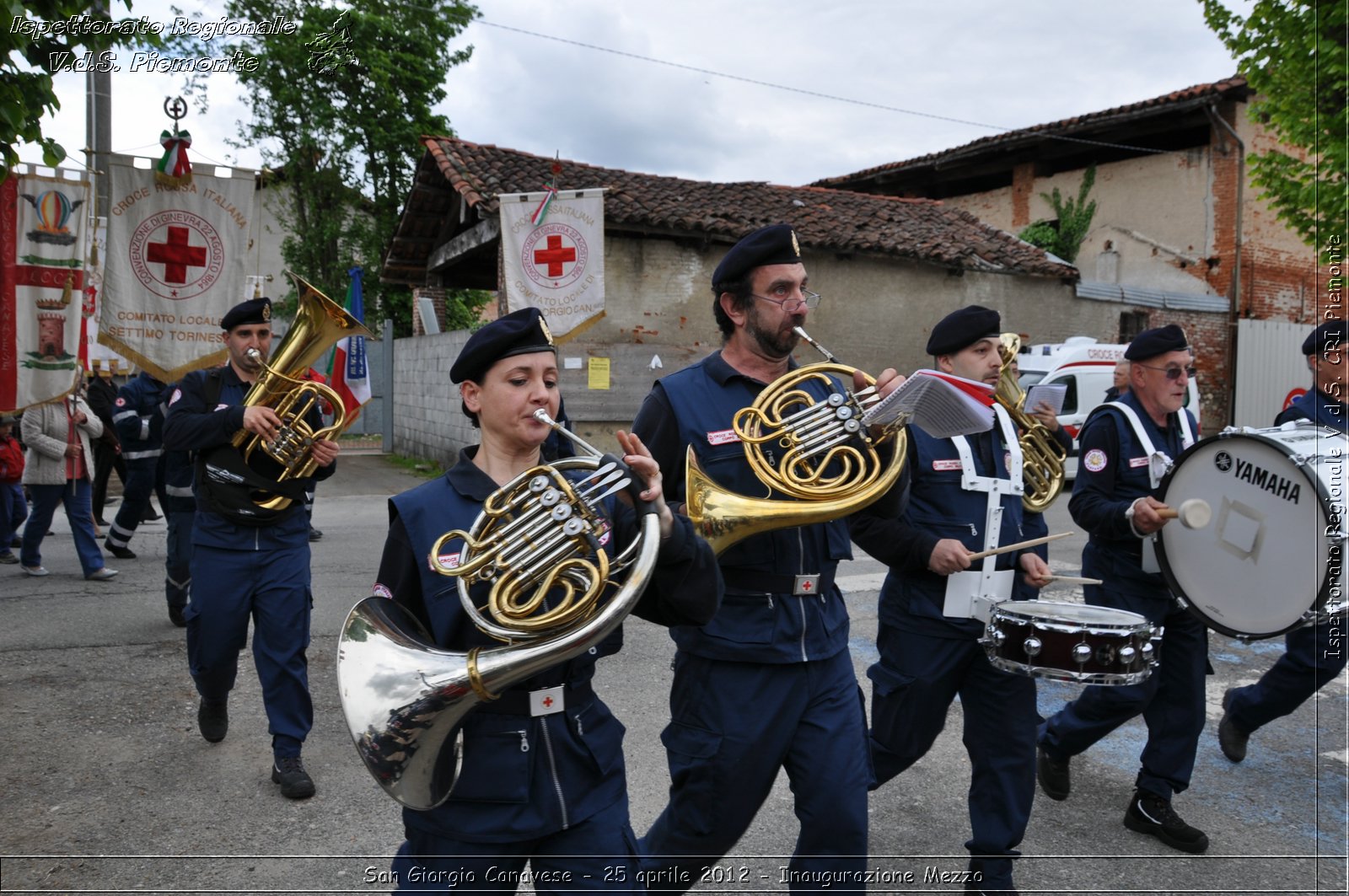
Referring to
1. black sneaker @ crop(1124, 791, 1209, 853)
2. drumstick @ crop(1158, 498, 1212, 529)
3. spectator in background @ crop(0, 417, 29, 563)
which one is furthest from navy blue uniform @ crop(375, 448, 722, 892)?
spectator in background @ crop(0, 417, 29, 563)

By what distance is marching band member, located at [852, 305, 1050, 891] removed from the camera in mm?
3307

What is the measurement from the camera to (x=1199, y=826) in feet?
13.3

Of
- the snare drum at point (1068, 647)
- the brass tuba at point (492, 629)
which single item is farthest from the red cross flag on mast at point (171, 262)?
the snare drum at point (1068, 647)

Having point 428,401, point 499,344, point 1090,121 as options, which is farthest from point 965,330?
point 1090,121

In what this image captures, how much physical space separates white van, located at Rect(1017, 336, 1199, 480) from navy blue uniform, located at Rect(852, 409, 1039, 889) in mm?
11837

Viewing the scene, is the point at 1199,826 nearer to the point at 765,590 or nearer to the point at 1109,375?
the point at 765,590

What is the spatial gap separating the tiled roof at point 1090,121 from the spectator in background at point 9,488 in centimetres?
2031

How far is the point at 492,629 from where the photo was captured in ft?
6.57

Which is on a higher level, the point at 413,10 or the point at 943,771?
the point at 413,10

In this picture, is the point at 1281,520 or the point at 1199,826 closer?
the point at 1281,520

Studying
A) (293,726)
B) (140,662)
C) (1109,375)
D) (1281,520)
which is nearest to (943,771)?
(1281,520)

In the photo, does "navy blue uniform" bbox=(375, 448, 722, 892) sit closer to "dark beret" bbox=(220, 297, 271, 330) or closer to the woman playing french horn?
the woman playing french horn

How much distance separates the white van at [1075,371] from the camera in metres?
15.0

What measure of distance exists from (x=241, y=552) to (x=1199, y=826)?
14.0 feet
